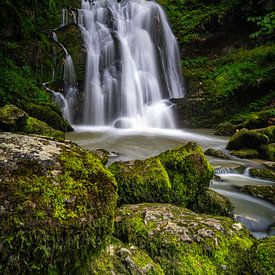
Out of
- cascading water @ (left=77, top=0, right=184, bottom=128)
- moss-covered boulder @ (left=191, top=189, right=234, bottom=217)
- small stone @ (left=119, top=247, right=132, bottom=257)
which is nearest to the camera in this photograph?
small stone @ (left=119, top=247, right=132, bottom=257)

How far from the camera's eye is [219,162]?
6.48 m

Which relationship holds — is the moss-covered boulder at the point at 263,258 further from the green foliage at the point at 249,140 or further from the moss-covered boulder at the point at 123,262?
the green foliage at the point at 249,140

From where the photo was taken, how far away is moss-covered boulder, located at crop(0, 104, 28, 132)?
17.2ft

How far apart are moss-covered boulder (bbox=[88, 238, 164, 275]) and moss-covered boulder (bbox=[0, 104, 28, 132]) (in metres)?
3.87

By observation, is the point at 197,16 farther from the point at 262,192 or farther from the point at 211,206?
the point at 211,206

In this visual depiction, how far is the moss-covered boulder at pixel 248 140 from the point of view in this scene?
23.0 ft

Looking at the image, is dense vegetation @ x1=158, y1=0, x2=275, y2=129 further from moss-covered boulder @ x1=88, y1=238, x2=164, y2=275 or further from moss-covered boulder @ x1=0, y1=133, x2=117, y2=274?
moss-covered boulder @ x1=0, y1=133, x2=117, y2=274

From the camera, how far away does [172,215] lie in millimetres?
2795

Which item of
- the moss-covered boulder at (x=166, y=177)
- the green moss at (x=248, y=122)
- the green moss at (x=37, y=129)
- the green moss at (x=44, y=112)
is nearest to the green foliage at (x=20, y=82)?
the green moss at (x=44, y=112)

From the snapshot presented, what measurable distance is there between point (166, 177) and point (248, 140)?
15.3 ft

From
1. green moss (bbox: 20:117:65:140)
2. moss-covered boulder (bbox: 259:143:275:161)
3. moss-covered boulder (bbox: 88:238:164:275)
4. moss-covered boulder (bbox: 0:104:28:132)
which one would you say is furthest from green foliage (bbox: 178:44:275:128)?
moss-covered boulder (bbox: 88:238:164:275)

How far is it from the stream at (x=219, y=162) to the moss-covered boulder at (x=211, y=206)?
19 centimetres

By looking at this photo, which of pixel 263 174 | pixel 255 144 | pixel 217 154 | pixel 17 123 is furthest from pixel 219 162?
pixel 17 123

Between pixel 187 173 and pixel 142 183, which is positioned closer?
pixel 142 183
